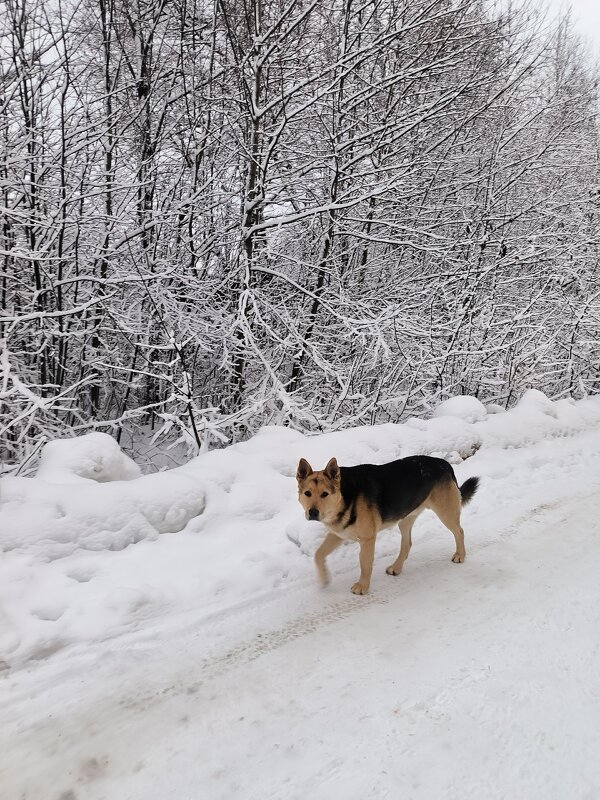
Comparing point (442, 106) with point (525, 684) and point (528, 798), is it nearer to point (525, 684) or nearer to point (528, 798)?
point (525, 684)

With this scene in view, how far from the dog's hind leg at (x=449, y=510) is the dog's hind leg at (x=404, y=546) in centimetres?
21

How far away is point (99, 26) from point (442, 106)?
5157 millimetres

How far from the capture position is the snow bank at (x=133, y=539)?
114 inches

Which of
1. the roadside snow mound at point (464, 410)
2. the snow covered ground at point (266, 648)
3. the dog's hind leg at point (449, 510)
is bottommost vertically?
the snow covered ground at point (266, 648)

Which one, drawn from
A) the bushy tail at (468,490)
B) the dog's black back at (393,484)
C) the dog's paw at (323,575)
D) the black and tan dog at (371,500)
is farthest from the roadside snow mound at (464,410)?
the dog's paw at (323,575)

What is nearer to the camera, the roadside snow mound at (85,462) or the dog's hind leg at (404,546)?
the dog's hind leg at (404,546)

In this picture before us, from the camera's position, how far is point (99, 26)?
7090 mm

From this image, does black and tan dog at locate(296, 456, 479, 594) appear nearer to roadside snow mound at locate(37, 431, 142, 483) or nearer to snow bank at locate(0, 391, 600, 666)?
snow bank at locate(0, 391, 600, 666)

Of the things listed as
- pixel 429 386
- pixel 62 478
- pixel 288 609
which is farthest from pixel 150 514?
pixel 429 386

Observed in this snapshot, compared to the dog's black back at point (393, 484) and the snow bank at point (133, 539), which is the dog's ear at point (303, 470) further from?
the snow bank at point (133, 539)

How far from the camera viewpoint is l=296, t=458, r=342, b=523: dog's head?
3279 millimetres

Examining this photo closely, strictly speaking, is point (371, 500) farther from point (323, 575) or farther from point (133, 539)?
point (133, 539)

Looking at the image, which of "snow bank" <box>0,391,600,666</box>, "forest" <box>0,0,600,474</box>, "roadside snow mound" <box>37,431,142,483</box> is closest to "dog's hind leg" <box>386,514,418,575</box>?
"snow bank" <box>0,391,600,666</box>

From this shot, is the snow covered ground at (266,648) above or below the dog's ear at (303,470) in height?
below
